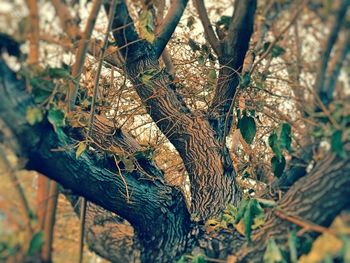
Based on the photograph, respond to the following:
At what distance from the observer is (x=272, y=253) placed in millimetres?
2049

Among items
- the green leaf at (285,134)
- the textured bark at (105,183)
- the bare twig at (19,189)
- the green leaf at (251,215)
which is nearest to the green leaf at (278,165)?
the green leaf at (285,134)

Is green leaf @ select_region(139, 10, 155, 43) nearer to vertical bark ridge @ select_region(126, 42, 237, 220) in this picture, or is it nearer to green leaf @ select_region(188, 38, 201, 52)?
vertical bark ridge @ select_region(126, 42, 237, 220)

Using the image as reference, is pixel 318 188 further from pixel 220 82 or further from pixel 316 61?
pixel 220 82

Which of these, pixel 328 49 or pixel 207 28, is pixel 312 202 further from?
pixel 207 28

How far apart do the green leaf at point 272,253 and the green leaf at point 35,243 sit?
35.9 inches

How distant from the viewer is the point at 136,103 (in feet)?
11.8

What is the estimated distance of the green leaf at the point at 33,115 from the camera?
208 cm

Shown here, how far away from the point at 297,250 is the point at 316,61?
0.77m

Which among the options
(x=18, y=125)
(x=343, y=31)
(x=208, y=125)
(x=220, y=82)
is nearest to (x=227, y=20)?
(x=220, y=82)

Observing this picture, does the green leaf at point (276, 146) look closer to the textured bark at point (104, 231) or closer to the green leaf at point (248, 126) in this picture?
the green leaf at point (248, 126)

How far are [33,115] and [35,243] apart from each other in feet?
1.72

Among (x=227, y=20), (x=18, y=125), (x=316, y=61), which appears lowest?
(x=18, y=125)

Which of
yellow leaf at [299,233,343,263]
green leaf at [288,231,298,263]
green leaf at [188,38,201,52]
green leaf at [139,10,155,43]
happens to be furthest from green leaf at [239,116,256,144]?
yellow leaf at [299,233,343,263]

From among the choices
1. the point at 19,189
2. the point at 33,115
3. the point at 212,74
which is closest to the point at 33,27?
the point at 33,115
